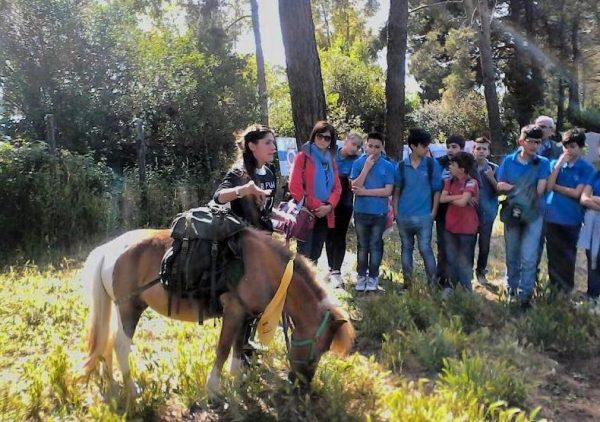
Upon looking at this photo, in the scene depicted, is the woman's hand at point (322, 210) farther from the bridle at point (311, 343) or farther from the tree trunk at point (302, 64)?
the tree trunk at point (302, 64)

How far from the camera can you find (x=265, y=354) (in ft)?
13.6

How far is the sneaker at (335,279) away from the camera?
20.6 feet

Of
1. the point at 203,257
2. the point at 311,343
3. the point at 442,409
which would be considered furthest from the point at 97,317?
the point at 442,409

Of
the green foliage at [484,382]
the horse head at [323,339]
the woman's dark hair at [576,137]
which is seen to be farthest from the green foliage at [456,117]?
the horse head at [323,339]

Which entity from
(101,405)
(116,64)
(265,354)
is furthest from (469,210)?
(116,64)

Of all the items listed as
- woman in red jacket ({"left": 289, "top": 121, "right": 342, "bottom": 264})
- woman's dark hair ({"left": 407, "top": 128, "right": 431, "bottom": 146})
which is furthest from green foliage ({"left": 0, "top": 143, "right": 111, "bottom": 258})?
woman's dark hair ({"left": 407, "top": 128, "right": 431, "bottom": 146})

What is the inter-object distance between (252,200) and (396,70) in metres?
7.10

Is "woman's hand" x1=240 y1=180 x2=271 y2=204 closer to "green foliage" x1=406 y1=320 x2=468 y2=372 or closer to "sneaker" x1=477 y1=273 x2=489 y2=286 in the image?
"green foliage" x1=406 y1=320 x2=468 y2=372

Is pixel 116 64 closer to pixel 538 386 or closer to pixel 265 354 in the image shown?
pixel 265 354

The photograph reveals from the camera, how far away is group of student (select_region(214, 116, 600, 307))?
5457mm

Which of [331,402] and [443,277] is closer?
[331,402]

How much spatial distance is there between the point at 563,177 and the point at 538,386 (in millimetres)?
2417

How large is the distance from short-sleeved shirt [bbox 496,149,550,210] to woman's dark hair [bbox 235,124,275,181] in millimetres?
2799

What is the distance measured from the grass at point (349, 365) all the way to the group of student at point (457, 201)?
1.61ft
